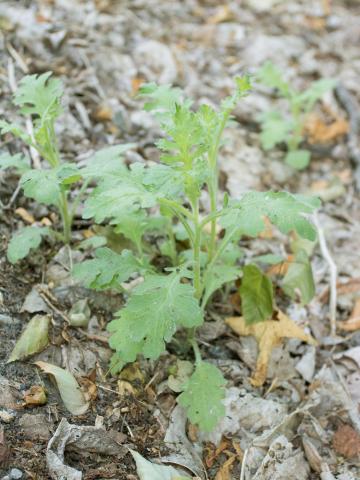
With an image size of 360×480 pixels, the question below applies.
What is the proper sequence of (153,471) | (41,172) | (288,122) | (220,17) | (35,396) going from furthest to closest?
(220,17) < (288,122) < (41,172) < (35,396) < (153,471)

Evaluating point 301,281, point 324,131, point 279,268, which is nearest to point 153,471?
point 301,281

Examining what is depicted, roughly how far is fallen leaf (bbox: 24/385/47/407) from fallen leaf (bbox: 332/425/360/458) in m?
1.43

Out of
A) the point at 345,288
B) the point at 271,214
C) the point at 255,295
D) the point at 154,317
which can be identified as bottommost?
the point at 345,288

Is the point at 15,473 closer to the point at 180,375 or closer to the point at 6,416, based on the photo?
the point at 6,416

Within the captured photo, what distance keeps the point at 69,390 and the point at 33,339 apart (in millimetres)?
300

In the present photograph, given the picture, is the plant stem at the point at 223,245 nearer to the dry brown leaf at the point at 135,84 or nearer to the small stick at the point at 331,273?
the small stick at the point at 331,273

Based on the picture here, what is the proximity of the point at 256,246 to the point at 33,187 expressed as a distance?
1537 millimetres

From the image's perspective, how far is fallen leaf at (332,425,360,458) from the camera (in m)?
2.51

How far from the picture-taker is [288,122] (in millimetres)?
4121

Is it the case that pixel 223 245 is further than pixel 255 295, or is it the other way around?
pixel 255 295

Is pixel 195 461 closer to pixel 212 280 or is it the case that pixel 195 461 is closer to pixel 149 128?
pixel 212 280

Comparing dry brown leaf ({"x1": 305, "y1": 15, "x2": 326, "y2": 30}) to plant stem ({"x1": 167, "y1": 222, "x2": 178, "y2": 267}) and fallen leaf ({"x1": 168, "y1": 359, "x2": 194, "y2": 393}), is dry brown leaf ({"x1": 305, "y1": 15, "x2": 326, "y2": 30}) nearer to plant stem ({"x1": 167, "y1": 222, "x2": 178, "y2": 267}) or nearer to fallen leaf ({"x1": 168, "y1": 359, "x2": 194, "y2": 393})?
plant stem ({"x1": 167, "y1": 222, "x2": 178, "y2": 267})

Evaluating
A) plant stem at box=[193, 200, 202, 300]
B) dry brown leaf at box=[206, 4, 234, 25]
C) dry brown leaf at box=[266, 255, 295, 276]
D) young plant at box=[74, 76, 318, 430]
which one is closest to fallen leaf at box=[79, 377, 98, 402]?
young plant at box=[74, 76, 318, 430]

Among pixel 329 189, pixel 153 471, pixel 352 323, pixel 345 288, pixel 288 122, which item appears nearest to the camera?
pixel 153 471
